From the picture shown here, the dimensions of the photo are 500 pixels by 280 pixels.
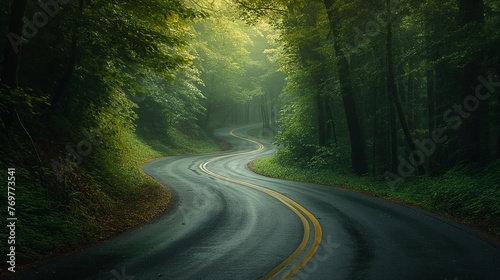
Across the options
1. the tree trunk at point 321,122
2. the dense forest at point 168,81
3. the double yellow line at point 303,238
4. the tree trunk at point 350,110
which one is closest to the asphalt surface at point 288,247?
the double yellow line at point 303,238

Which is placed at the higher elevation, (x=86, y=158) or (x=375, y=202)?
(x=86, y=158)

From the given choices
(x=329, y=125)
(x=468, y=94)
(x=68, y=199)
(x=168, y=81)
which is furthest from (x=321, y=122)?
(x=68, y=199)

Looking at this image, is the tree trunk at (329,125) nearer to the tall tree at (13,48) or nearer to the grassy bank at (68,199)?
the grassy bank at (68,199)

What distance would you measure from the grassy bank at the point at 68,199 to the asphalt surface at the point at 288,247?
514 millimetres

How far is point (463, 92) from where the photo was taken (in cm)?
1067

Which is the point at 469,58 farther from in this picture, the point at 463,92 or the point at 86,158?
the point at 86,158

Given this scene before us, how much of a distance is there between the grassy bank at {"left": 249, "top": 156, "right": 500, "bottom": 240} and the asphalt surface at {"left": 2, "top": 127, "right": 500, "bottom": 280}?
801mm

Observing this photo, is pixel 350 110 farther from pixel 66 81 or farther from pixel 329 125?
pixel 66 81

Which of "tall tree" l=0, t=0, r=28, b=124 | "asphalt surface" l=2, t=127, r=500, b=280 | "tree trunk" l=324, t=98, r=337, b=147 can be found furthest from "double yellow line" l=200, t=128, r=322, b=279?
"tree trunk" l=324, t=98, r=337, b=147

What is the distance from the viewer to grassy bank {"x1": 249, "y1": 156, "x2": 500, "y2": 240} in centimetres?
757

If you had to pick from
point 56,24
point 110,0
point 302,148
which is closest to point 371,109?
point 302,148

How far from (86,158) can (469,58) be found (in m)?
12.5

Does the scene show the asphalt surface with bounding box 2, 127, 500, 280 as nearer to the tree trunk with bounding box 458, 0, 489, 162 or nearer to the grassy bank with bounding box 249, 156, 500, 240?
the grassy bank with bounding box 249, 156, 500, 240

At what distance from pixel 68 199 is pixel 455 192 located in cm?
1122
